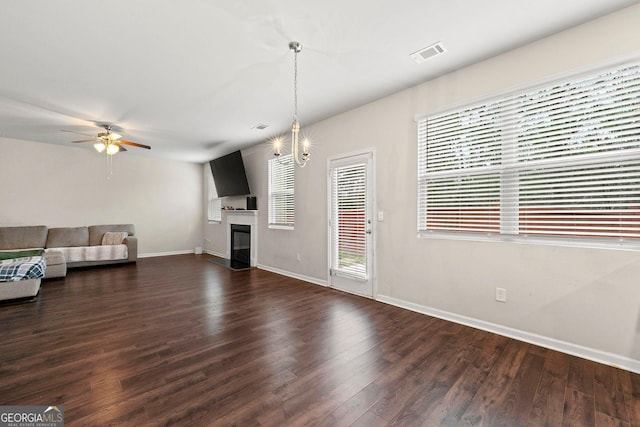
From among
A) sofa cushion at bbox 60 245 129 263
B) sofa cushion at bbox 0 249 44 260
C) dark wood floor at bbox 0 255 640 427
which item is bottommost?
dark wood floor at bbox 0 255 640 427

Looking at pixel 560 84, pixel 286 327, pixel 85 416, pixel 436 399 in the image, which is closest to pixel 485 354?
pixel 436 399

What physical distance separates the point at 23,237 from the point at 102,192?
1697 millimetres

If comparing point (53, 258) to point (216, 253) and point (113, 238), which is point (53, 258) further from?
point (216, 253)

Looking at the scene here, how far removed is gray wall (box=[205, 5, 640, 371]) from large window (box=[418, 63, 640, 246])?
0.15 metres

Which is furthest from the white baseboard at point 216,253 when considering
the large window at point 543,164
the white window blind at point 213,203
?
the large window at point 543,164

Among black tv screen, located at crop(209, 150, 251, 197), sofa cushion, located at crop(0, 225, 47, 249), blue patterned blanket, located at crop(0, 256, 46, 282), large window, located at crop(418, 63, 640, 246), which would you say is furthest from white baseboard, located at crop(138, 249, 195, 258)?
large window, located at crop(418, 63, 640, 246)

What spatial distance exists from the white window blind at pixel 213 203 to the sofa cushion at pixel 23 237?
350cm

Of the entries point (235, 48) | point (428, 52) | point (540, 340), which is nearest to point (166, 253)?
point (235, 48)

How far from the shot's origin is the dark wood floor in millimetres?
1610

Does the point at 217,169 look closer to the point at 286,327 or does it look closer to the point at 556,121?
the point at 286,327

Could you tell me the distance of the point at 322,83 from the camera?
128 inches

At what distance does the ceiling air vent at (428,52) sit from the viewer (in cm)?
255

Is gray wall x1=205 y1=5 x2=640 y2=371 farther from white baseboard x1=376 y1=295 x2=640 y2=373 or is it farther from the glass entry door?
the glass entry door

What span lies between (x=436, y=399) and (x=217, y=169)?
21.1 feet
